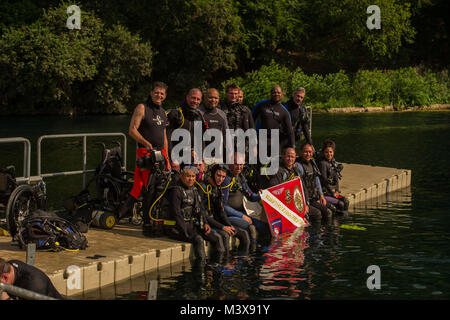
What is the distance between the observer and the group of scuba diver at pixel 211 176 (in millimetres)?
10609

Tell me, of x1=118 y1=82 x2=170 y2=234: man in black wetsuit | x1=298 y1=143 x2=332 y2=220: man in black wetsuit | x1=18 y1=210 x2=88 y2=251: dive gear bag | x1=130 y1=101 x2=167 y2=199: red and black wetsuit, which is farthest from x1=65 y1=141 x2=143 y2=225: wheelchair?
x1=298 y1=143 x2=332 y2=220: man in black wetsuit

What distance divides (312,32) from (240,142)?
50.1m

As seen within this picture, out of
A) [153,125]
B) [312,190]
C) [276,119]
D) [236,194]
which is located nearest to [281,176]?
[236,194]

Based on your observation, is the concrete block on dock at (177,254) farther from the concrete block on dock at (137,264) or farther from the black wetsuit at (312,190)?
the black wetsuit at (312,190)

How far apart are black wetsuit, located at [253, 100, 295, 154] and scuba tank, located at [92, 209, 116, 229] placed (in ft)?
13.4

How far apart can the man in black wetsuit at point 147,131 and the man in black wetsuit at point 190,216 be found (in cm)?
97

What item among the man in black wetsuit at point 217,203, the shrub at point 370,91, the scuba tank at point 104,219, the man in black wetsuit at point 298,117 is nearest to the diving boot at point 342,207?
the man in black wetsuit at point 298,117

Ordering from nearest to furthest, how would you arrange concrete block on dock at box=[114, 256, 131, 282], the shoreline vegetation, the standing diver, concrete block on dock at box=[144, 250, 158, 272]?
1. concrete block on dock at box=[114, 256, 131, 282]
2. concrete block on dock at box=[144, 250, 158, 272]
3. the standing diver
4. the shoreline vegetation

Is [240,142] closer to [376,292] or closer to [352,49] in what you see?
Result: [376,292]

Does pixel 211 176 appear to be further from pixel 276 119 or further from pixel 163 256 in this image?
pixel 276 119

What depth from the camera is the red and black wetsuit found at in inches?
445

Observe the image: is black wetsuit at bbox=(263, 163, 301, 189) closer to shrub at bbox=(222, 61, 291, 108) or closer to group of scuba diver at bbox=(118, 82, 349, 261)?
group of scuba diver at bbox=(118, 82, 349, 261)

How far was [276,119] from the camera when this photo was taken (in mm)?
14117

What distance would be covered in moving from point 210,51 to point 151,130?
132ft
